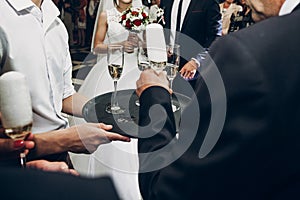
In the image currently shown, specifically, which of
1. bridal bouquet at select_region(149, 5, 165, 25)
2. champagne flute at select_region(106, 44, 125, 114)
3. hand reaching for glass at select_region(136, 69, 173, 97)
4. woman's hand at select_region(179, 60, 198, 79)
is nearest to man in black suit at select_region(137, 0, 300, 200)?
hand reaching for glass at select_region(136, 69, 173, 97)

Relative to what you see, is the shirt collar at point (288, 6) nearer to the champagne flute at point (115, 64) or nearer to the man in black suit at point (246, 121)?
the man in black suit at point (246, 121)

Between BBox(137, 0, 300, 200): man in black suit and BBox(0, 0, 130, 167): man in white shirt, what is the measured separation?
2.11 feet

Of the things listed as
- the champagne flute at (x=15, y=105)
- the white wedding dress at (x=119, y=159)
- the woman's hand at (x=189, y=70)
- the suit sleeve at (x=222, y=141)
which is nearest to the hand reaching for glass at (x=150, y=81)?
the suit sleeve at (x=222, y=141)

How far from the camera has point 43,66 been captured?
1621 millimetres

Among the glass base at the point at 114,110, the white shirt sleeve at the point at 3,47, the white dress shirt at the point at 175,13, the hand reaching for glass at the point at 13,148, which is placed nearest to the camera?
the hand reaching for glass at the point at 13,148

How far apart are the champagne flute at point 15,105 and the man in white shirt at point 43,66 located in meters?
0.15

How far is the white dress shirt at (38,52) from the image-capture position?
1.53m

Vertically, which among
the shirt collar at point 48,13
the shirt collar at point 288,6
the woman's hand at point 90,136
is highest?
the shirt collar at point 288,6

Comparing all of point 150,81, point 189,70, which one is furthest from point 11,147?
point 189,70

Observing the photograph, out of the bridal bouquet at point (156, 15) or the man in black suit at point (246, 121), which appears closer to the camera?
the man in black suit at point (246, 121)

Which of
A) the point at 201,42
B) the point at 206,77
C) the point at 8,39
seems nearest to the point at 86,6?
the point at 201,42

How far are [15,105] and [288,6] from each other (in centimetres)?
80

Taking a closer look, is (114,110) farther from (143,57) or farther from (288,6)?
(288,6)

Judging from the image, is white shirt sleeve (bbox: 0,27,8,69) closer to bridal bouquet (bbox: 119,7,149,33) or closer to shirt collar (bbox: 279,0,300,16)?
shirt collar (bbox: 279,0,300,16)
